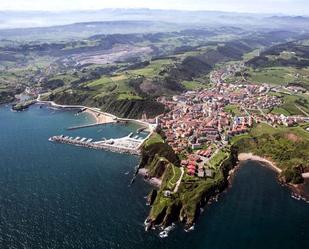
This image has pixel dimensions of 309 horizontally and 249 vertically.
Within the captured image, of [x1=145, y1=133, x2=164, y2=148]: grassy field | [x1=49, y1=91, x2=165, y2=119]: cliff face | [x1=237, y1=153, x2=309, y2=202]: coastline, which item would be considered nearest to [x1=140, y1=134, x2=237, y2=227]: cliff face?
[x1=237, y1=153, x2=309, y2=202]: coastline

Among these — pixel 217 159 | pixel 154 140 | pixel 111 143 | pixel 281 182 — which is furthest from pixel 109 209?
pixel 111 143

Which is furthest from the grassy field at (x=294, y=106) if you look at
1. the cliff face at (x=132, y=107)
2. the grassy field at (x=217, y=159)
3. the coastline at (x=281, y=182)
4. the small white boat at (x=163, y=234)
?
the small white boat at (x=163, y=234)

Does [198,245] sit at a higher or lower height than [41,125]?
higher

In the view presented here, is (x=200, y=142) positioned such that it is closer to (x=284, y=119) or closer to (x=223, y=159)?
(x=223, y=159)

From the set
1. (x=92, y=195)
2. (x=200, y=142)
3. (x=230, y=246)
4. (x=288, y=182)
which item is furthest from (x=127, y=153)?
(x=230, y=246)

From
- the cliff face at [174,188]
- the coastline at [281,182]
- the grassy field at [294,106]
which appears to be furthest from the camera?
the grassy field at [294,106]

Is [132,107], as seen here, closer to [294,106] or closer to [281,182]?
[294,106]

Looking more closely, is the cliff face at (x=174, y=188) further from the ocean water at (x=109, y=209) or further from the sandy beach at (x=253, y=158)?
the ocean water at (x=109, y=209)
